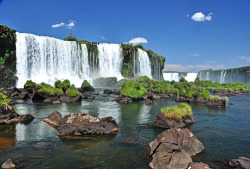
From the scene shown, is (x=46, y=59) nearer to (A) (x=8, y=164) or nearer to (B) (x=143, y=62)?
(B) (x=143, y=62)

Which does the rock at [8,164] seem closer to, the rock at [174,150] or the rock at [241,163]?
the rock at [174,150]

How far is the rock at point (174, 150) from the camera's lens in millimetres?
8522

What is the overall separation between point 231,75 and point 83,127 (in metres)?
133

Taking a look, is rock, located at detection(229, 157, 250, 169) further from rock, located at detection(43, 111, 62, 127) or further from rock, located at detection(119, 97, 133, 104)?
rock, located at detection(119, 97, 133, 104)

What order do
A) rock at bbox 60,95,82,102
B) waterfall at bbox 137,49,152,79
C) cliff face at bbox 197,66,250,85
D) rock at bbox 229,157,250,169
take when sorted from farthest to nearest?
cliff face at bbox 197,66,250,85 < waterfall at bbox 137,49,152,79 < rock at bbox 60,95,82,102 < rock at bbox 229,157,250,169

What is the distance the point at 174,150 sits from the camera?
9047 mm

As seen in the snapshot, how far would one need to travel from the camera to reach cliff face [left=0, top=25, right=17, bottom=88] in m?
47.7

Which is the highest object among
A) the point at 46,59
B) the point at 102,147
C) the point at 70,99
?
the point at 46,59

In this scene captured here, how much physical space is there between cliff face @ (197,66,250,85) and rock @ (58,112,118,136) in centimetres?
12935

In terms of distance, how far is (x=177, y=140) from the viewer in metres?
9.93

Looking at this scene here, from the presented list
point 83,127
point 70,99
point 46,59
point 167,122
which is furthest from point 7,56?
point 167,122

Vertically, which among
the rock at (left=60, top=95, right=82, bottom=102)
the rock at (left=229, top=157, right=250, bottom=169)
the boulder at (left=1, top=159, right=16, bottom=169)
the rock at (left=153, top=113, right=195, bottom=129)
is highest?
the rock at (left=60, top=95, right=82, bottom=102)

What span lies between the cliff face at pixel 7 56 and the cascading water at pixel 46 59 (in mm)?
1320

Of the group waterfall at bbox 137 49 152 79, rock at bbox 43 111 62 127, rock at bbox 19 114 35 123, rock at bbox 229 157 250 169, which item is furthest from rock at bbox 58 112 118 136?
waterfall at bbox 137 49 152 79
